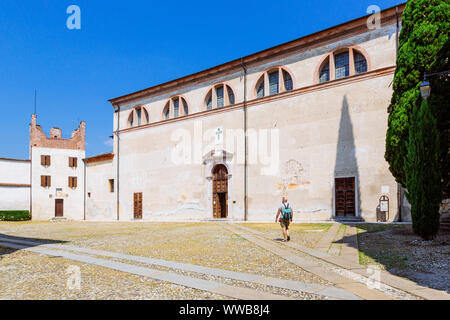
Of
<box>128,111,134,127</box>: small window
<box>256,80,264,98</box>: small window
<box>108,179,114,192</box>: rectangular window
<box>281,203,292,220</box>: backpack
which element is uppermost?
<box>256,80,264,98</box>: small window

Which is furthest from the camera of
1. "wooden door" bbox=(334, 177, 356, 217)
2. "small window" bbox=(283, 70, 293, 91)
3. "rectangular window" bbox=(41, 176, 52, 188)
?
"rectangular window" bbox=(41, 176, 52, 188)

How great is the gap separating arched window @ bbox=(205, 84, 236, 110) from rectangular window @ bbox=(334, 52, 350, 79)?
7.44 m

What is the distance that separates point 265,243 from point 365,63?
1354 cm

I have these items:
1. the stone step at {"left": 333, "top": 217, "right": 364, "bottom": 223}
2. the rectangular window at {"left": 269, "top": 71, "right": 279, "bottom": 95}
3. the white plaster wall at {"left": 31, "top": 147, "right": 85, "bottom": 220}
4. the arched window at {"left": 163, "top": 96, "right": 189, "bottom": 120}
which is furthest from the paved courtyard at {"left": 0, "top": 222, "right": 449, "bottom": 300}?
the white plaster wall at {"left": 31, "top": 147, "right": 85, "bottom": 220}

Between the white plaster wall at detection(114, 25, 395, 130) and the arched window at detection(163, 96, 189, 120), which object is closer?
the white plaster wall at detection(114, 25, 395, 130)

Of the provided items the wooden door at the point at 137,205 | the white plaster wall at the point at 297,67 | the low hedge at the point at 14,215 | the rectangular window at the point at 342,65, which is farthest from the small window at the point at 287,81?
the low hedge at the point at 14,215

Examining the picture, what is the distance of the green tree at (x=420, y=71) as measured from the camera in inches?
447

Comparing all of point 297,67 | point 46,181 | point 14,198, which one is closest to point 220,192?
point 297,67

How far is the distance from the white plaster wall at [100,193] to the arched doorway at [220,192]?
11456 mm

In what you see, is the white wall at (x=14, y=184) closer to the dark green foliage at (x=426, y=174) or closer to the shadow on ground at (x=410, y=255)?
the shadow on ground at (x=410, y=255)

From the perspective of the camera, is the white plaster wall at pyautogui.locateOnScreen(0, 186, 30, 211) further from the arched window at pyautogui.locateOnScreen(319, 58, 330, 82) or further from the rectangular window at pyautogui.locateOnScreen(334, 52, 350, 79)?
the rectangular window at pyautogui.locateOnScreen(334, 52, 350, 79)

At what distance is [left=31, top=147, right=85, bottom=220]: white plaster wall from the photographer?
34.8 m

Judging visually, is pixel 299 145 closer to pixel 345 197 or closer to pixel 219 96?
pixel 345 197
